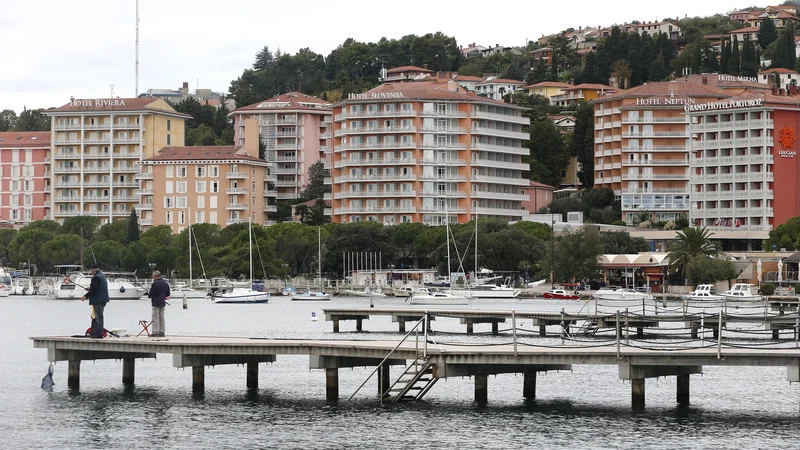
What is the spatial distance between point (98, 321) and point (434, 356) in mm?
11461

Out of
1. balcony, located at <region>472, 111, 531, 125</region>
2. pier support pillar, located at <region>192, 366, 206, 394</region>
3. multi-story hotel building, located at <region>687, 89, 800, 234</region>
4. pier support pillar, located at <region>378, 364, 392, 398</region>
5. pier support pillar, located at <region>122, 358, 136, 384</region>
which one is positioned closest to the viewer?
pier support pillar, located at <region>378, 364, 392, 398</region>

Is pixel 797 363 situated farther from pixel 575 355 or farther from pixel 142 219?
pixel 142 219

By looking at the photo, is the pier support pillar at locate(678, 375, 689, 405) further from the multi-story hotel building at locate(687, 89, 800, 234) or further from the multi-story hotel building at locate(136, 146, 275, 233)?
the multi-story hotel building at locate(136, 146, 275, 233)

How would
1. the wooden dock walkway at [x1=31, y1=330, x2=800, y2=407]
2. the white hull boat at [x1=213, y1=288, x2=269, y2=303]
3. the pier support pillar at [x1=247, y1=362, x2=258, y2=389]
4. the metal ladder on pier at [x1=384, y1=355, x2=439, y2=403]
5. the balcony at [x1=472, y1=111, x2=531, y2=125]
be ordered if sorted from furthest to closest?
the balcony at [x1=472, y1=111, x2=531, y2=125], the white hull boat at [x1=213, y1=288, x2=269, y2=303], the pier support pillar at [x1=247, y1=362, x2=258, y2=389], the metal ladder on pier at [x1=384, y1=355, x2=439, y2=403], the wooden dock walkway at [x1=31, y1=330, x2=800, y2=407]

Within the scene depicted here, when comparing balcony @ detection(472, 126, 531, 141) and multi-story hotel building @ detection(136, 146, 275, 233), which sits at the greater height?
balcony @ detection(472, 126, 531, 141)

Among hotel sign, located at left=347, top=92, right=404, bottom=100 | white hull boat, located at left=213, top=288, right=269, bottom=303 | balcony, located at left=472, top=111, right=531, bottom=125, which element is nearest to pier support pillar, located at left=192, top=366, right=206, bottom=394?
white hull boat, located at left=213, top=288, right=269, bottom=303

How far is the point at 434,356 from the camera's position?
41.6 meters

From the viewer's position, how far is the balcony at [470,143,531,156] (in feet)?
609

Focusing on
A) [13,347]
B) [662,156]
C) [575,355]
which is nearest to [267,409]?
[575,355]

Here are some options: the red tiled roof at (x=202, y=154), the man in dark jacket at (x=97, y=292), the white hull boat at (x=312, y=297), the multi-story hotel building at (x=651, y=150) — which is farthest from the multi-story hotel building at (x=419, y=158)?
the man in dark jacket at (x=97, y=292)

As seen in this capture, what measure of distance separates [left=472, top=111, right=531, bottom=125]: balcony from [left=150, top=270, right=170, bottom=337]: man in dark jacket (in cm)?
14064

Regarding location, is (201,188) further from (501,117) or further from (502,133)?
(501,117)

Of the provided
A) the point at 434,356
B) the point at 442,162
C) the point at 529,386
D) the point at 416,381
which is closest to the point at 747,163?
the point at 442,162

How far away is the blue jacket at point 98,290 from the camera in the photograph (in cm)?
4431
